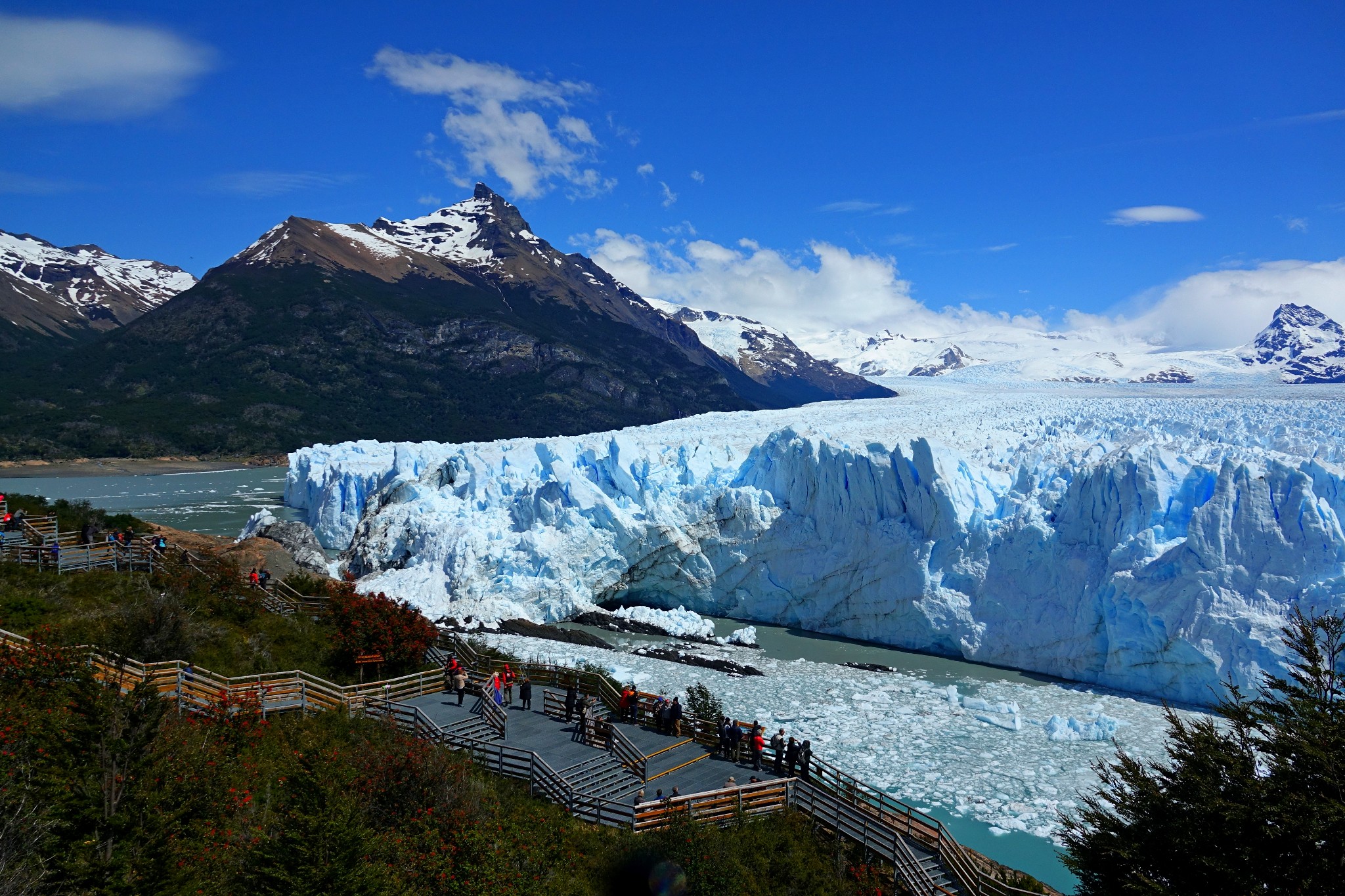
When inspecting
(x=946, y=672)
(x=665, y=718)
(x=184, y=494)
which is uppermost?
(x=184, y=494)

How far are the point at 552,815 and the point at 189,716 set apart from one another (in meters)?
4.40

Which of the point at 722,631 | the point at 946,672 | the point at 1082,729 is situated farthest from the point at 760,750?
the point at 722,631

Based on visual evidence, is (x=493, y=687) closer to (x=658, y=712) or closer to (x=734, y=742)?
(x=658, y=712)

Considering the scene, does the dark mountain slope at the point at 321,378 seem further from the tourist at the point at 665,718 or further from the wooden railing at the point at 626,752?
the wooden railing at the point at 626,752

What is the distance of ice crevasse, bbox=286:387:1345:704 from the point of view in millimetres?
19281

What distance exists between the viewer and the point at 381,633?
14188 mm

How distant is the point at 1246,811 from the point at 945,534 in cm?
1726

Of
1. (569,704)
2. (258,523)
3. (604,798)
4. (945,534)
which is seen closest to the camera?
(604,798)

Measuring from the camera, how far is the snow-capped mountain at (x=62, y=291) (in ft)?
468

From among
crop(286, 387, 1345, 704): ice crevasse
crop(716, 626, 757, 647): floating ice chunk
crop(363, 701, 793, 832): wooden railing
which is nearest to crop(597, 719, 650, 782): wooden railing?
crop(363, 701, 793, 832): wooden railing

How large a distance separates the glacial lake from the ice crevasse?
842mm

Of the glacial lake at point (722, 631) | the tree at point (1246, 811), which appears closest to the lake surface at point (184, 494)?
the glacial lake at point (722, 631)

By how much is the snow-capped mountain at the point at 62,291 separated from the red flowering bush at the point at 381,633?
151 meters

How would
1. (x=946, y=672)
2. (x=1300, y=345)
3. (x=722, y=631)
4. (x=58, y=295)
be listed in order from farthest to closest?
(x=58, y=295) → (x=1300, y=345) → (x=722, y=631) → (x=946, y=672)
